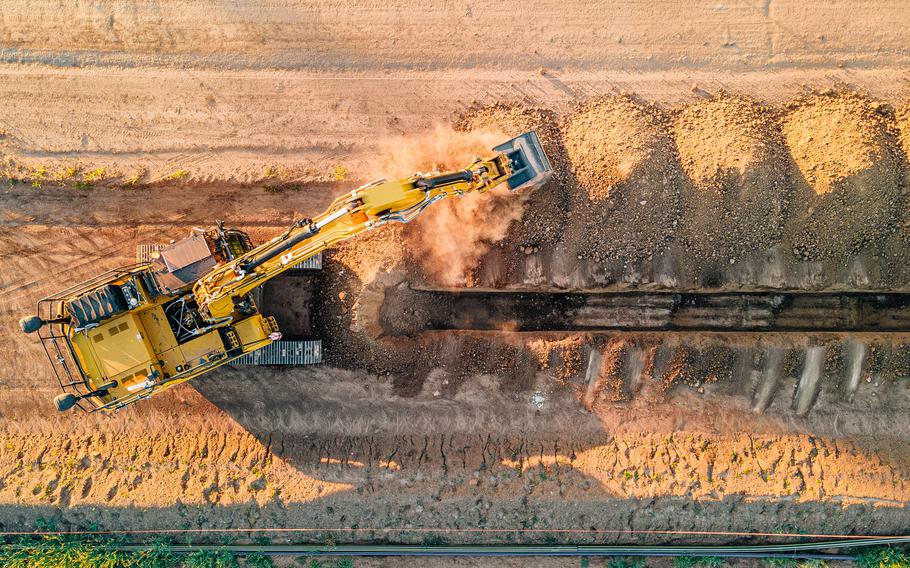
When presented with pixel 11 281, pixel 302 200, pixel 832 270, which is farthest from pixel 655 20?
pixel 11 281

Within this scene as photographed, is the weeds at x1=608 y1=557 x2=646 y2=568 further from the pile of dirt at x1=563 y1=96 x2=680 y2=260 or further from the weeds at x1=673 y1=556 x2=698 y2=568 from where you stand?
the pile of dirt at x1=563 y1=96 x2=680 y2=260

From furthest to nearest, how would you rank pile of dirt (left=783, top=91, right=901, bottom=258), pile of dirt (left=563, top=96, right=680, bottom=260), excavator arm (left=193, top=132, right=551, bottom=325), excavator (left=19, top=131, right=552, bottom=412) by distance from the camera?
pile of dirt (left=563, top=96, right=680, bottom=260) < pile of dirt (left=783, top=91, right=901, bottom=258) < excavator (left=19, top=131, right=552, bottom=412) < excavator arm (left=193, top=132, right=551, bottom=325)

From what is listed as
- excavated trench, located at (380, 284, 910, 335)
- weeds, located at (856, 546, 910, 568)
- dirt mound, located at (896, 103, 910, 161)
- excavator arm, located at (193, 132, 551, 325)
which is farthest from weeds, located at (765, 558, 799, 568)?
excavator arm, located at (193, 132, 551, 325)

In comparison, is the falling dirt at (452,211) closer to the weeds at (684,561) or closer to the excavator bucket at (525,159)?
the excavator bucket at (525,159)

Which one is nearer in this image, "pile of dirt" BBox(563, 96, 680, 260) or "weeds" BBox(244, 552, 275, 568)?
"pile of dirt" BBox(563, 96, 680, 260)

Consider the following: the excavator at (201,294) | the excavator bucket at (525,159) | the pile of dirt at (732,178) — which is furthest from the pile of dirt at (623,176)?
the excavator at (201,294)

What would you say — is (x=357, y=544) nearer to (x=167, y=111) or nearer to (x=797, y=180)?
(x=167, y=111)
